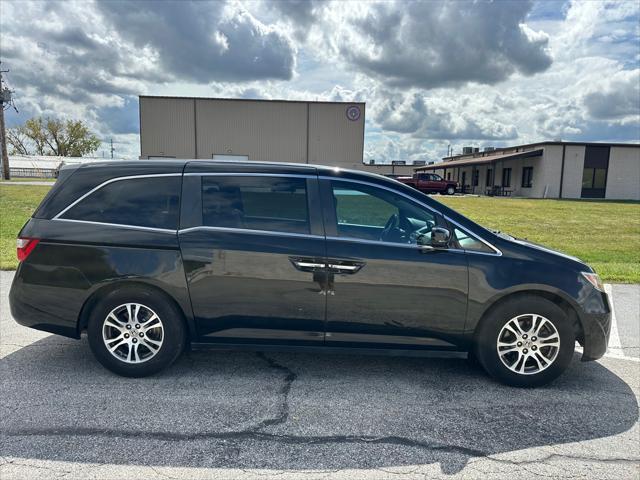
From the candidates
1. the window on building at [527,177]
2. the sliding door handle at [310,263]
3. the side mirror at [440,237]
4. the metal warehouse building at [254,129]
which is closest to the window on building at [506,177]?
the window on building at [527,177]

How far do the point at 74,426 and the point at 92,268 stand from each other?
48.9 inches

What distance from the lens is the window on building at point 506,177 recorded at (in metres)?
41.9

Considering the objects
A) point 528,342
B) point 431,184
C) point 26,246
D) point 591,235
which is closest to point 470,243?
point 528,342

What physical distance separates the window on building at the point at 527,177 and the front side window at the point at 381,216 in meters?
37.6

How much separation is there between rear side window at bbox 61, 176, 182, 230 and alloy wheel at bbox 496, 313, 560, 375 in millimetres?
2901

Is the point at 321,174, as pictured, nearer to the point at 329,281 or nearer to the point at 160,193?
the point at 329,281

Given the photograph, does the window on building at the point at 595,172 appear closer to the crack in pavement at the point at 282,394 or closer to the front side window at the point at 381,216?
the front side window at the point at 381,216

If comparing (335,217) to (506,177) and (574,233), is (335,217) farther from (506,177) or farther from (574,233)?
(506,177)

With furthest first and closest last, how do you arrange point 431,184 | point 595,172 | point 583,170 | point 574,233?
point 431,184, point 595,172, point 583,170, point 574,233

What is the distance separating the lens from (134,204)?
12.5 feet

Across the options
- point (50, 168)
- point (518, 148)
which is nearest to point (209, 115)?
point (518, 148)

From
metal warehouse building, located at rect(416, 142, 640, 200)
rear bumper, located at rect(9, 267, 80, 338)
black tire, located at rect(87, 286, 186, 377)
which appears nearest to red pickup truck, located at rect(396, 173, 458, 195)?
metal warehouse building, located at rect(416, 142, 640, 200)

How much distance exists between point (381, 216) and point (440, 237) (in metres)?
0.70

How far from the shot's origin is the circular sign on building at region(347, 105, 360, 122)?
39.1 metres
